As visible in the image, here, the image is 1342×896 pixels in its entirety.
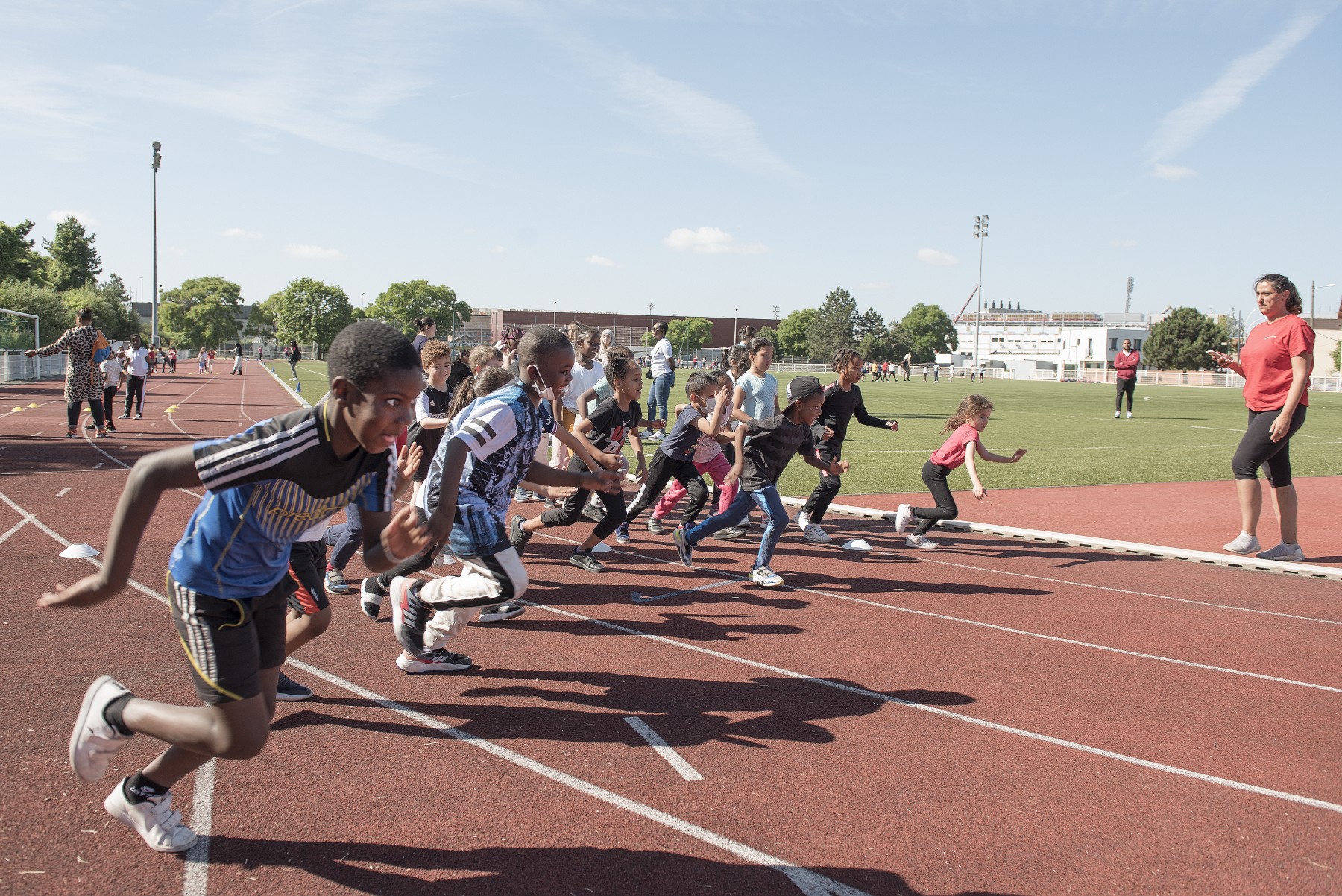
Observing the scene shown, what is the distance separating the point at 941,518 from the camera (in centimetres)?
948

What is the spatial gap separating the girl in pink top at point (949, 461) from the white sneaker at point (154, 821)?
24.3ft

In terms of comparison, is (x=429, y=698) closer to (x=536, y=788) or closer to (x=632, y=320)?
(x=536, y=788)

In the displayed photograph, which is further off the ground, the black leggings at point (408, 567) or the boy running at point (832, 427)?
the boy running at point (832, 427)

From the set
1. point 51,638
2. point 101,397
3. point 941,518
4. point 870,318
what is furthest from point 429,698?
point 870,318

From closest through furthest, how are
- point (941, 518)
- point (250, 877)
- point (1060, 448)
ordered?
point (250, 877), point (941, 518), point (1060, 448)

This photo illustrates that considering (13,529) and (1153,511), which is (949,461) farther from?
(13,529)

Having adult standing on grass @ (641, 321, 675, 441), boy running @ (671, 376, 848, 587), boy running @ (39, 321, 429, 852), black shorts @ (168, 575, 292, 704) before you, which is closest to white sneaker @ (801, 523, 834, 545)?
boy running @ (671, 376, 848, 587)

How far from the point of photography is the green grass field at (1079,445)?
14.8m

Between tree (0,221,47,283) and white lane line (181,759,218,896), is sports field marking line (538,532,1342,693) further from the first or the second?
tree (0,221,47,283)

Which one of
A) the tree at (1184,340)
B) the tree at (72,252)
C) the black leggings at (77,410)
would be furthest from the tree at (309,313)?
the black leggings at (77,410)

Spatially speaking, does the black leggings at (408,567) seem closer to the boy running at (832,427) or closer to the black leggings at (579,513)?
the black leggings at (579,513)

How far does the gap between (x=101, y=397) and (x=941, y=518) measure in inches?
631

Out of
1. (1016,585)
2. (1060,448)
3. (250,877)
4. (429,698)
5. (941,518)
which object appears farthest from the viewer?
(1060,448)

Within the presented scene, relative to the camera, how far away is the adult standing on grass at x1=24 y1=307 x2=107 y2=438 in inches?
651
